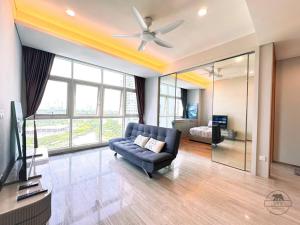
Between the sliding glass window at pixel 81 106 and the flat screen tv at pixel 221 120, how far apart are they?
10.4 feet

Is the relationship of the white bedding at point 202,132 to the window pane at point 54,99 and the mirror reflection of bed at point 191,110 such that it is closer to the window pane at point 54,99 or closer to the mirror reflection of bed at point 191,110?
the mirror reflection of bed at point 191,110

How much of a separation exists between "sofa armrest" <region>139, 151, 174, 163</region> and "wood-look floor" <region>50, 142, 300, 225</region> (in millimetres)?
371

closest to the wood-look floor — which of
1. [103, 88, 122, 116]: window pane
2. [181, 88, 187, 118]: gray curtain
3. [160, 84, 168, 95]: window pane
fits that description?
[103, 88, 122, 116]: window pane

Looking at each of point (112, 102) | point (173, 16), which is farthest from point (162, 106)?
point (173, 16)

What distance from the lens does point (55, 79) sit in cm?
388

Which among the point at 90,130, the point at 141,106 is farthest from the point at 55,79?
the point at 141,106

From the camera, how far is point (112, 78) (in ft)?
16.8

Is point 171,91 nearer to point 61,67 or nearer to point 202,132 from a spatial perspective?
point 202,132

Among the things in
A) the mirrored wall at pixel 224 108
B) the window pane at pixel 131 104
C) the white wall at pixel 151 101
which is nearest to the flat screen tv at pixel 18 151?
the window pane at pixel 131 104

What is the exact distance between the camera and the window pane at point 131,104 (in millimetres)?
5609

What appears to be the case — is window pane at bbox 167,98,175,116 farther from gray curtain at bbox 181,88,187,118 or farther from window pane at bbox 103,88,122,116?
window pane at bbox 103,88,122,116

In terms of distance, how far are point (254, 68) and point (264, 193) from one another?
7.89ft

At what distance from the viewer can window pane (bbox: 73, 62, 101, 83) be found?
4.28 meters

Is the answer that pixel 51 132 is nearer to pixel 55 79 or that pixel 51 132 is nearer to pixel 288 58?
pixel 55 79
